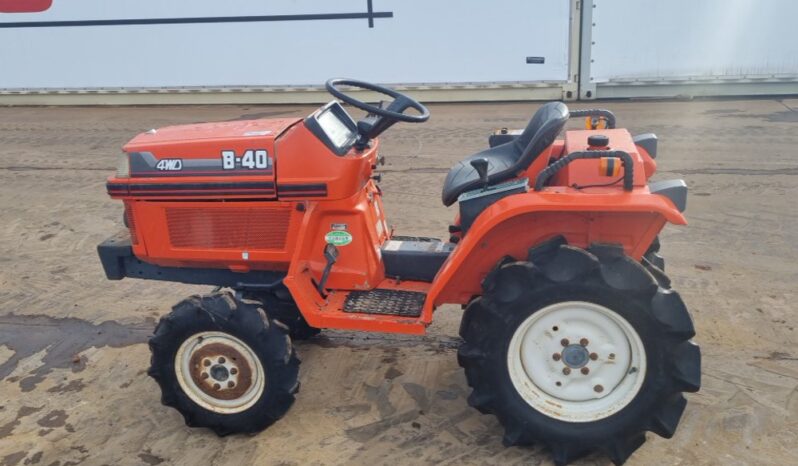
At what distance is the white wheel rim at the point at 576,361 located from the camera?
286 cm

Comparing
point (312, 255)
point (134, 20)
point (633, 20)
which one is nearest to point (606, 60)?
point (633, 20)

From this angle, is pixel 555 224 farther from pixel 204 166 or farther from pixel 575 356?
pixel 204 166

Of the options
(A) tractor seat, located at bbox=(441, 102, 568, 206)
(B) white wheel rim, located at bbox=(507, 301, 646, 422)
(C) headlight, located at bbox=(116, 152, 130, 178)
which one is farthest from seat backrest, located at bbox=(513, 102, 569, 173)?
(C) headlight, located at bbox=(116, 152, 130, 178)

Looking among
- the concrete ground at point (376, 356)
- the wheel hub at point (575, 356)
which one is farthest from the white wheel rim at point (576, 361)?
the concrete ground at point (376, 356)

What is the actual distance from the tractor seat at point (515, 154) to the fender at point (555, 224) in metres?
0.28

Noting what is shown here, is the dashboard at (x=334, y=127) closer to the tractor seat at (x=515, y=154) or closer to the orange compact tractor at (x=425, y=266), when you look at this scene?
the orange compact tractor at (x=425, y=266)

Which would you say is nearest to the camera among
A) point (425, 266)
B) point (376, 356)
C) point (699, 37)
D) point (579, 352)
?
point (579, 352)

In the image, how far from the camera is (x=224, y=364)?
3139 mm

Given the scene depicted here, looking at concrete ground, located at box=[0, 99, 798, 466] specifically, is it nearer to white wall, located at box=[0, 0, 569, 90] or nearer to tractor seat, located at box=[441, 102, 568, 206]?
tractor seat, located at box=[441, 102, 568, 206]

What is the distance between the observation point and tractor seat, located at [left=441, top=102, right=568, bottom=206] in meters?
3.14

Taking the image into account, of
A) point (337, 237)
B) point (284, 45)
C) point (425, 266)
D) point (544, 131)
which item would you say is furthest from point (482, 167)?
point (284, 45)

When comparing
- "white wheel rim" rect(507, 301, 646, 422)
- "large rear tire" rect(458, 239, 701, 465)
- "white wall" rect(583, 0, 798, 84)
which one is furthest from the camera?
"white wall" rect(583, 0, 798, 84)

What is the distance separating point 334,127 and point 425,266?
778 millimetres

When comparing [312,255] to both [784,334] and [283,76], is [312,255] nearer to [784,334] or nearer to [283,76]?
[784,334]
